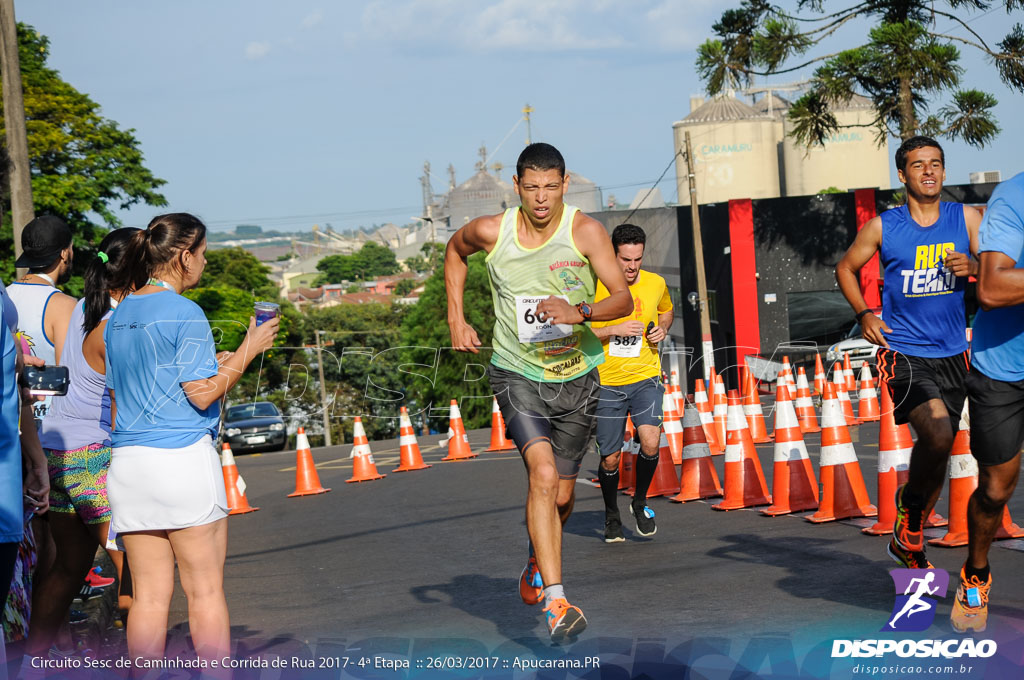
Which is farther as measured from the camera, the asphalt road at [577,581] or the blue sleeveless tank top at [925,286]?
the blue sleeveless tank top at [925,286]

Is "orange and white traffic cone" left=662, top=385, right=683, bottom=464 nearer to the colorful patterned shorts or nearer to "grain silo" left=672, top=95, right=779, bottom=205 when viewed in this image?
the colorful patterned shorts

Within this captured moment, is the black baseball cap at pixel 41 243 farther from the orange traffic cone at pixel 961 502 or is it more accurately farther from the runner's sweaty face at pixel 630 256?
the orange traffic cone at pixel 961 502

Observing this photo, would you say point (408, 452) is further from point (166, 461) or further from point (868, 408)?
point (166, 461)

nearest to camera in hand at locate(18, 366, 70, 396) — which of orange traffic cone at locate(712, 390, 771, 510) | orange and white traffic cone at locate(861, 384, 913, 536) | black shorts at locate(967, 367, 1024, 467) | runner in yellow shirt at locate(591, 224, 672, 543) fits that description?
black shorts at locate(967, 367, 1024, 467)

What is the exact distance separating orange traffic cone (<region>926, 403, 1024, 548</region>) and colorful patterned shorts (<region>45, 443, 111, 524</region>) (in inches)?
193

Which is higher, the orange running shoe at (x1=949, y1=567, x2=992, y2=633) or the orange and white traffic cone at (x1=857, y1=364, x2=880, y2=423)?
the orange running shoe at (x1=949, y1=567, x2=992, y2=633)

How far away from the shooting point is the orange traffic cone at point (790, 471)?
9.09m

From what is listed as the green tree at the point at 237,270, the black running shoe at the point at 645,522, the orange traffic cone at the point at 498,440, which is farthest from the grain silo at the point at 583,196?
the black running shoe at the point at 645,522

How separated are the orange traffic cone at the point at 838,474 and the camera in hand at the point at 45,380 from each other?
564cm

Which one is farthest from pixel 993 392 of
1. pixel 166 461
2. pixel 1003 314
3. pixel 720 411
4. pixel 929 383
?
pixel 720 411

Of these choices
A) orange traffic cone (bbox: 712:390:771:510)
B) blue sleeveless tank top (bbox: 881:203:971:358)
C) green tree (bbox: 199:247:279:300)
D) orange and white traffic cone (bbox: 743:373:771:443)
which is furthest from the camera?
green tree (bbox: 199:247:279:300)

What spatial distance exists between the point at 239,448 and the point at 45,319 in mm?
24460

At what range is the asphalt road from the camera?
18.3 ft

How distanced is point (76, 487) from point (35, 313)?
36.9 inches
